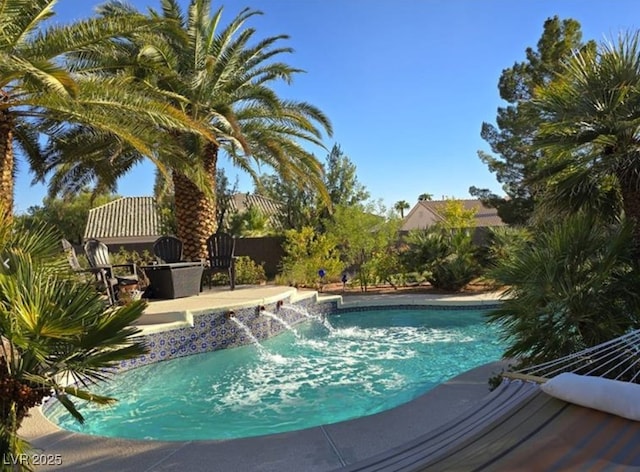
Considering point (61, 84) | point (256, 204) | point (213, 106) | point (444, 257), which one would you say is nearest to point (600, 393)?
point (61, 84)

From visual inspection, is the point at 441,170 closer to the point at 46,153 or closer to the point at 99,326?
the point at 46,153

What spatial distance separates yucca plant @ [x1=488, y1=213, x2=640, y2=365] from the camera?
14.2 feet

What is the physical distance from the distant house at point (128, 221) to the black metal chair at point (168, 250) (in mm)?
15270

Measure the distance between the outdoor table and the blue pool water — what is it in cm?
221

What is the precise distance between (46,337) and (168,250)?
8963 millimetres

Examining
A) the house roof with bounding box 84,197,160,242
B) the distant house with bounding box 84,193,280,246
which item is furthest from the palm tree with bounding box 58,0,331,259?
the house roof with bounding box 84,197,160,242

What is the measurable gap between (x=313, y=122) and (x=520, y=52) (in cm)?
825

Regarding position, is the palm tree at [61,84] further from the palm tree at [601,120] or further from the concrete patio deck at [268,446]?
the palm tree at [601,120]

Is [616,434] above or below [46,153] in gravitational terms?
below

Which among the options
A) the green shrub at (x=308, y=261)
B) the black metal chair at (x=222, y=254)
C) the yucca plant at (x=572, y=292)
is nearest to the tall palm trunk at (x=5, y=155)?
the black metal chair at (x=222, y=254)

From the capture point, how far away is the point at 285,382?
252 inches

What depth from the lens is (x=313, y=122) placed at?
13.0m

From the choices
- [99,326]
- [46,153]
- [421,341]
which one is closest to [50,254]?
[99,326]

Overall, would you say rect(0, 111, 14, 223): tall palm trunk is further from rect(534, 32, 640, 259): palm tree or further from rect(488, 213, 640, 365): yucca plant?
rect(534, 32, 640, 259): palm tree
